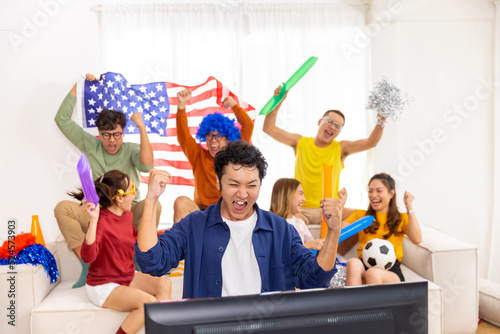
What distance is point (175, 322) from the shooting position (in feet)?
2.77

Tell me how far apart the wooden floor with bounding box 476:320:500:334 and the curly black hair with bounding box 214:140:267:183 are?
2.34 m

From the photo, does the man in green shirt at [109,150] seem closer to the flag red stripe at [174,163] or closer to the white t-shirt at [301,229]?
the flag red stripe at [174,163]

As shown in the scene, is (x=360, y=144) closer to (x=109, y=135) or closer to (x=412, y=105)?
(x=412, y=105)

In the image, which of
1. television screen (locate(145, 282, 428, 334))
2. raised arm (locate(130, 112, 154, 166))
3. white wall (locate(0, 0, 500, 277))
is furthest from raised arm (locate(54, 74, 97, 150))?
television screen (locate(145, 282, 428, 334))

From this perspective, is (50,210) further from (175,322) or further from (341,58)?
(175,322)

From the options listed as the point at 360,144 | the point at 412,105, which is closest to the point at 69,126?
the point at 360,144

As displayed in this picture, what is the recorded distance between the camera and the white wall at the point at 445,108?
4.76 meters

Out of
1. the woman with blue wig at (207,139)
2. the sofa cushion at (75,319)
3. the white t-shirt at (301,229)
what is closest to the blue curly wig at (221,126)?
the woman with blue wig at (207,139)

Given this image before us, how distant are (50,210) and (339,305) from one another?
4.33 m

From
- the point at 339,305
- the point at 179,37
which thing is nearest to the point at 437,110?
the point at 179,37

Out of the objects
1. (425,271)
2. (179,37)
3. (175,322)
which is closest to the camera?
(175,322)

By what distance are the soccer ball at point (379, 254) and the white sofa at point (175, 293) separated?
0.21 m

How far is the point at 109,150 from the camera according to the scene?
3643mm

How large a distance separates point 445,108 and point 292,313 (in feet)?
14.5
